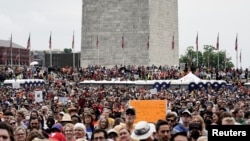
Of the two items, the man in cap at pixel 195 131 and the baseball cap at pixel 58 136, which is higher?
the man in cap at pixel 195 131

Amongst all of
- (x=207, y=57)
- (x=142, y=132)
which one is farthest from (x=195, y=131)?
(x=207, y=57)

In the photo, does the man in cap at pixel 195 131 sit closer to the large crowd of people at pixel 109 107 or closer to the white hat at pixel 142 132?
the large crowd of people at pixel 109 107

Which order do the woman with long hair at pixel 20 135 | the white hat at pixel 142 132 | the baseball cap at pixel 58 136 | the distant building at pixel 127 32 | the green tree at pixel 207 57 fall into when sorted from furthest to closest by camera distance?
the green tree at pixel 207 57, the distant building at pixel 127 32, the baseball cap at pixel 58 136, the woman with long hair at pixel 20 135, the white hat at pixel 142 132

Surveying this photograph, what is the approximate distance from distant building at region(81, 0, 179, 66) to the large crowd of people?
5.78m

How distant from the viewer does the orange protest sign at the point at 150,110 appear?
1514cm

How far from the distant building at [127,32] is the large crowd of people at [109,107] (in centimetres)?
578

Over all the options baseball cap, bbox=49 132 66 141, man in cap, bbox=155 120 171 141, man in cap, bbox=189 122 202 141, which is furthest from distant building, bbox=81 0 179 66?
man in cap, bbox=155 120 171 141

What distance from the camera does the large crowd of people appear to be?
945cm

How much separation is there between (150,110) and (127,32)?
4365cm

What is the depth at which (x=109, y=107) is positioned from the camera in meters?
19.5

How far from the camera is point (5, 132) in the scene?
5398 millimetres

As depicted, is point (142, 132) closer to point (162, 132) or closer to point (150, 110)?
point (162, 132)

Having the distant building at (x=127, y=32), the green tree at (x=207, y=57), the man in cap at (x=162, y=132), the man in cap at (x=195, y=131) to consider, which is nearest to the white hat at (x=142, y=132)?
the man in cap at (x=162, y=132)

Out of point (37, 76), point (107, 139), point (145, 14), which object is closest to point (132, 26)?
point (145, 14)
